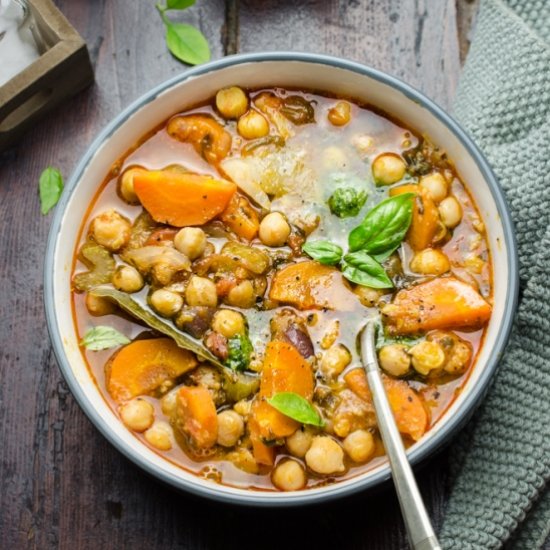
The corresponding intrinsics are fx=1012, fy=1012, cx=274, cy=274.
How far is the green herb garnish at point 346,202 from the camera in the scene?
3.73 metres

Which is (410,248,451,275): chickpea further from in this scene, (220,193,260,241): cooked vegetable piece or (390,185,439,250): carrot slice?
(220,193,260,241): cooked vegetable piece

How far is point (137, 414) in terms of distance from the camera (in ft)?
11.8

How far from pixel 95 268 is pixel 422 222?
122cm

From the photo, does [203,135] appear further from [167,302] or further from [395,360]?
[395,360]

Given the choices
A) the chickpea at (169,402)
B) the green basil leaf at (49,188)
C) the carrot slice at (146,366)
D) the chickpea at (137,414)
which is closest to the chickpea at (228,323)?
the carrot slice at (146,366)

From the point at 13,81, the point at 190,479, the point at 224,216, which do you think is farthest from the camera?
the point at 13,81

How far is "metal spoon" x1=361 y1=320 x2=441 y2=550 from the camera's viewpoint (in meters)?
3.10

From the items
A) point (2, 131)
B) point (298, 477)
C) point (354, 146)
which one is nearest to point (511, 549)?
point (298, 477)

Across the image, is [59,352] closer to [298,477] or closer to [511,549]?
[298,477]

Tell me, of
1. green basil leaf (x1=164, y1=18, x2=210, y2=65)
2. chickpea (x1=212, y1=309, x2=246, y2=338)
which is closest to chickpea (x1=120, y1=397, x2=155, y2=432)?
chickpea (x1=212, y1=309, x2=246, y2=338)

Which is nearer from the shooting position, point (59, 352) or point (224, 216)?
point (59, 352)

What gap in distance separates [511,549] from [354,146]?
1.63m

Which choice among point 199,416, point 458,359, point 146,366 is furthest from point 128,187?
point 458,359

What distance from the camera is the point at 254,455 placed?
356 centimetres
